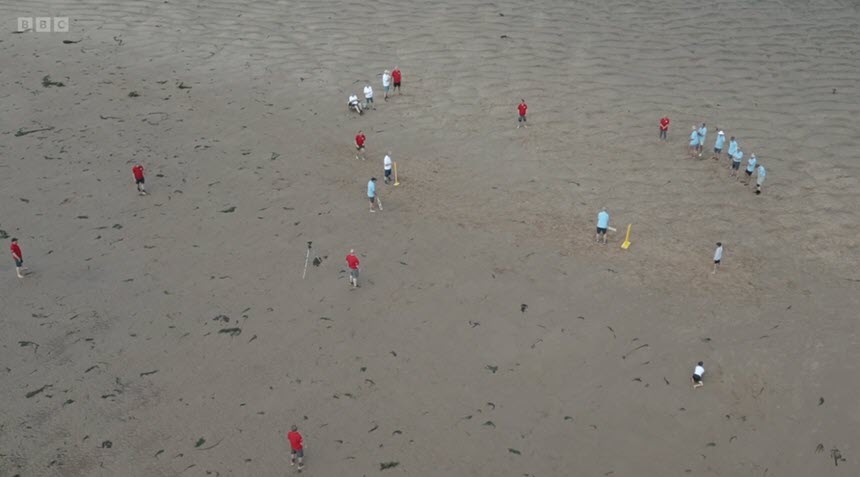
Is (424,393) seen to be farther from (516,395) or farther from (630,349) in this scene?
(630,349)

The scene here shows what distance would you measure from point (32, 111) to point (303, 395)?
16638 mm

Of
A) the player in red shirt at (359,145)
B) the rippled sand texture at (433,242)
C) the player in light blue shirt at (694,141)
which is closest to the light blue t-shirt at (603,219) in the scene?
the rippled sand texture at (433,242)

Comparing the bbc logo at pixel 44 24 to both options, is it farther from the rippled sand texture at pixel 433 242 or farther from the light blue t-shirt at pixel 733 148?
the light blue t-shirt at pixel 733 148

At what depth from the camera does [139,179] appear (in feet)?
67.3

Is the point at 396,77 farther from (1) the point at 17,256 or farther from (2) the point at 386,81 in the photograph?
(1) the point at 17,256

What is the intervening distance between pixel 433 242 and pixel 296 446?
24.4 feet

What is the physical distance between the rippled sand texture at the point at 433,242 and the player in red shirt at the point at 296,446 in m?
0.31

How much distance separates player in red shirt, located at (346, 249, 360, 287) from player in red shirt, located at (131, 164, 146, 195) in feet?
22.5

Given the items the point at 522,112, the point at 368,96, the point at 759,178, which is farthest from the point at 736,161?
the point at 368,96

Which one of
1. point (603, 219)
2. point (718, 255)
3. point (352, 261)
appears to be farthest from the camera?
point (603, 219)

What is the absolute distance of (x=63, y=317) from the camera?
54.2 feet

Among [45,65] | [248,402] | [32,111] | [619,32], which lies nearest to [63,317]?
[248,402]

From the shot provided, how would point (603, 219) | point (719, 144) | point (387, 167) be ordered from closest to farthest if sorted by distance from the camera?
point (603, 219) < point (387, 167) < point (719, 144)

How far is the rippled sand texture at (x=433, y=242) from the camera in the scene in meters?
13.7
